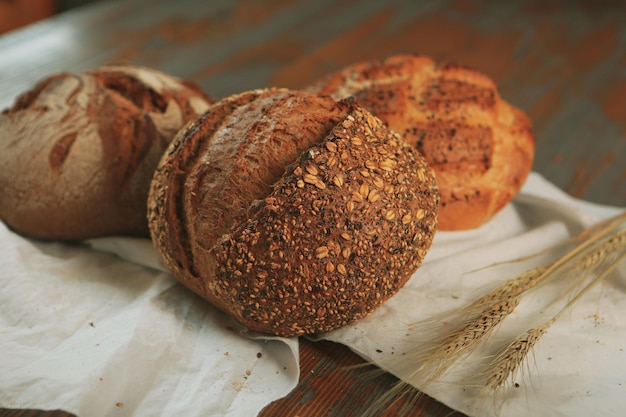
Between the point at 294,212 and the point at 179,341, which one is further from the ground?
the point at 294,212

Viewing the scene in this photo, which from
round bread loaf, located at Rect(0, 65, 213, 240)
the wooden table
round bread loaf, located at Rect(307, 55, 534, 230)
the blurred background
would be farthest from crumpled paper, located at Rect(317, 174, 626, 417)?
the blurred background

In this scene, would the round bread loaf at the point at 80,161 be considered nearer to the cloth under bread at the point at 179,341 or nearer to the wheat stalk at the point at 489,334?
the cloth under bread at the point at 179,341

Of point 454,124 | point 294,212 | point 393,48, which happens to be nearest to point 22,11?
point 393,48

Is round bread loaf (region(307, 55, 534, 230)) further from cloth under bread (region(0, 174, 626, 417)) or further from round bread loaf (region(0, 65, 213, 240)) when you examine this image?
round bread loaf (region(0, 65, 213, 240))

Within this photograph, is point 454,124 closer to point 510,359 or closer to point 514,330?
point 514,330

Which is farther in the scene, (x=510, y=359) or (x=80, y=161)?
(x=80, y=161)

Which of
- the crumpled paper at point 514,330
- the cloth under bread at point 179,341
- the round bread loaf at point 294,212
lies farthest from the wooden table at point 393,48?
the round bread loaf at point 294,212

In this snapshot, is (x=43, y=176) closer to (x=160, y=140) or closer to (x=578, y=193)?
(x=160, y=140)
